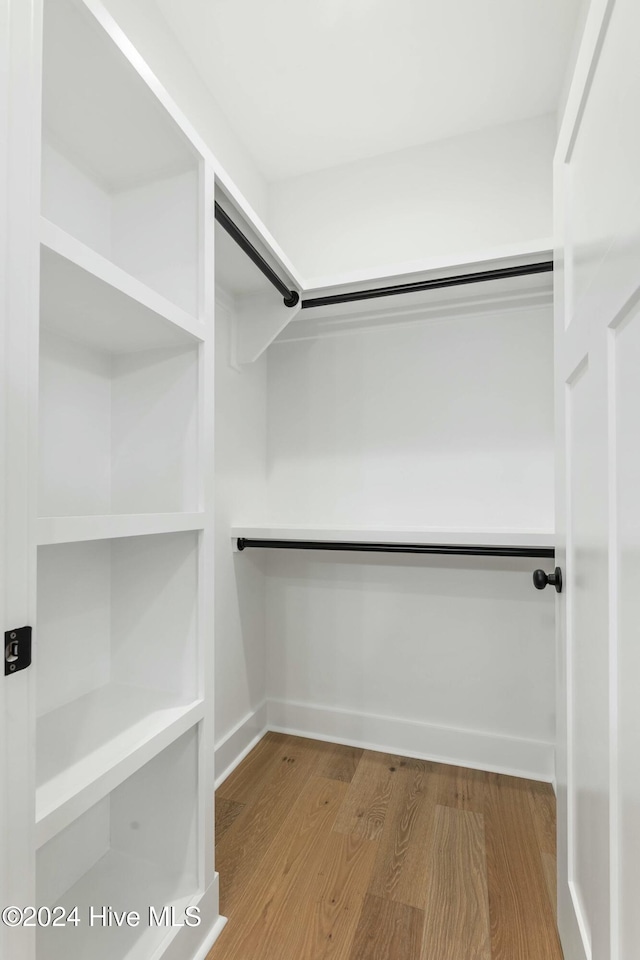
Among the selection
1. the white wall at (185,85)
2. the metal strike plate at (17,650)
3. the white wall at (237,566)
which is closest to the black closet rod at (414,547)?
the white wall at (237,566)

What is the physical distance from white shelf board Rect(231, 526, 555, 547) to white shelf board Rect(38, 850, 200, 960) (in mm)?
974

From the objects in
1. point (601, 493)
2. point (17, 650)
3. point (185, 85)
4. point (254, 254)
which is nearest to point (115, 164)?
point (254, 254)

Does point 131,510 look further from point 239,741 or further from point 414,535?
point 239,741

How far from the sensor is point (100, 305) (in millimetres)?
898

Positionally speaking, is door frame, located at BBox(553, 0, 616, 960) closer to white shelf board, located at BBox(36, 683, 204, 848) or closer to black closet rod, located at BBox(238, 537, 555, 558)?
black closet rod, located at BBox(238, 537, 555, 558)

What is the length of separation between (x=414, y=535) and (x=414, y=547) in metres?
0.04

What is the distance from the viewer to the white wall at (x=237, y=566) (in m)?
1.69

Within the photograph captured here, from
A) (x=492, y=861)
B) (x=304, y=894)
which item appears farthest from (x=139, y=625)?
(x=492, y=861)

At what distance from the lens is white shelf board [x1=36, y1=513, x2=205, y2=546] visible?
26.7 inches

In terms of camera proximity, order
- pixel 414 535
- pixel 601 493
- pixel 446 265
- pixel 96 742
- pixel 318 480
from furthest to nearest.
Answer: pixel 318 480 < pixel 414 535 < pixel 446 265 < pixel 96 742 < pixel 601 493

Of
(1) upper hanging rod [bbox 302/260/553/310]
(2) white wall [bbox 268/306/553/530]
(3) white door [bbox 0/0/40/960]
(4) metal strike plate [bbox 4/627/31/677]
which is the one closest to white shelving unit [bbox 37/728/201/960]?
(3) white door [bbox 0/0/40/960]

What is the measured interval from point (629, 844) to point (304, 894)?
0.94 meters

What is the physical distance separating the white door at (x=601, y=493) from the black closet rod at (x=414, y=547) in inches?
17.9

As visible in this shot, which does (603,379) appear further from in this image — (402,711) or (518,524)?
(402,711)
